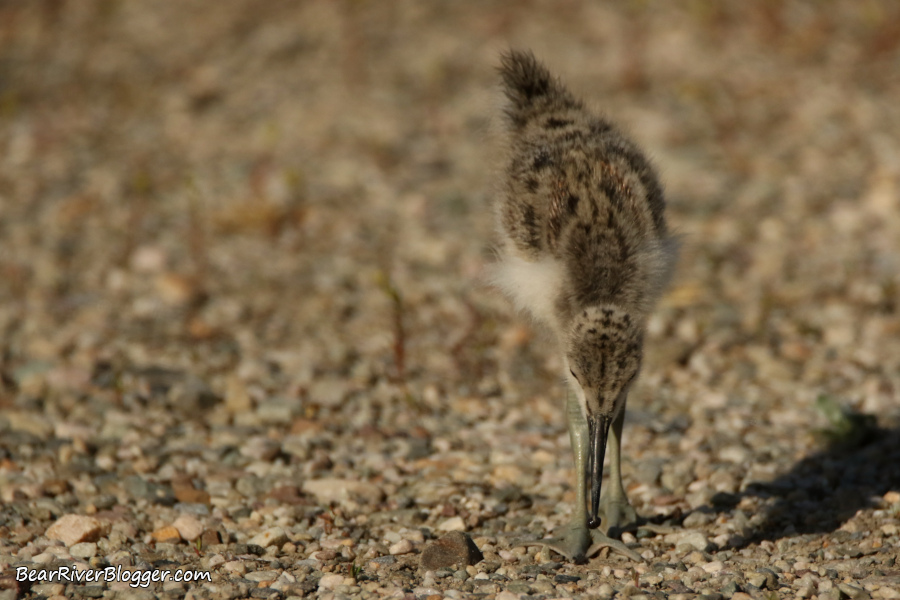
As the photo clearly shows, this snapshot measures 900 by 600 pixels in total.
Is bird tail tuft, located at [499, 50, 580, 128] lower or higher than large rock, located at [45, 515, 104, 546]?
higher

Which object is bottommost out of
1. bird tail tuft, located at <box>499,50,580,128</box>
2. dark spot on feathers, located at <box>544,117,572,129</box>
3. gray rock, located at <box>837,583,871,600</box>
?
gray rock, located at <box>837,583,871,600</box>

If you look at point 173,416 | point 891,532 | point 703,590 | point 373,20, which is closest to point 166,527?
point 173,416

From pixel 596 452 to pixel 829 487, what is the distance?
4.47 feet

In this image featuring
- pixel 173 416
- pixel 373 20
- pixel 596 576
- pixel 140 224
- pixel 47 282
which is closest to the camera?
pixel 596 576

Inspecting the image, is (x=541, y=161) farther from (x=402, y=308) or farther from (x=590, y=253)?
(x=402, y=308)

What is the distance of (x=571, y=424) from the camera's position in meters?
4.04

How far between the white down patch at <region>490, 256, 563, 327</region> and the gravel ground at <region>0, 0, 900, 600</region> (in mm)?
420

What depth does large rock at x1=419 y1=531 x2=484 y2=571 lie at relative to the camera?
3.73 m

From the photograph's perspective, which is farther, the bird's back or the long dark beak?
the bird's back

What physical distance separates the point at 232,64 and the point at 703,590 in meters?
7.45

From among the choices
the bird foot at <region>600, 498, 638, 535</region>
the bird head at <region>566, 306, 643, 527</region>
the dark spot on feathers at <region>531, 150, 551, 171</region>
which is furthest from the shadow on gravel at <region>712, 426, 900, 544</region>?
the dark spot on feathers at <region>531, 150, 551, 171</region>

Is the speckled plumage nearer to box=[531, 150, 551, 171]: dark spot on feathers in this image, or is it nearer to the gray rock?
box=[531, 150, 551, 171]: dark spot on feathers

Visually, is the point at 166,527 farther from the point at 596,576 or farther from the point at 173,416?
the point at 596,576

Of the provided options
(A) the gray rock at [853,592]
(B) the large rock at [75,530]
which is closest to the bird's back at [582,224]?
(A) the gray rock at [853,592]
